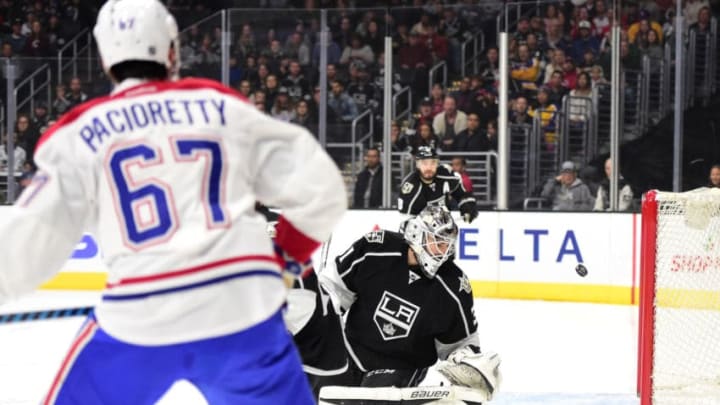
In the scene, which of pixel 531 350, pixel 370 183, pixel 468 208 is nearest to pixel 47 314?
pixel 531 350

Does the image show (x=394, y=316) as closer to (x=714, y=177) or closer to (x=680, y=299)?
(x=680, y=299)

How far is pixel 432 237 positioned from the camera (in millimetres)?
4160

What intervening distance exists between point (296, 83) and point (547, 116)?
201 centimetres

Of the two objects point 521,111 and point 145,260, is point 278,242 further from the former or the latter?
point 521,111

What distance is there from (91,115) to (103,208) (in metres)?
0.17

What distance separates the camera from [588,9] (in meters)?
10.6

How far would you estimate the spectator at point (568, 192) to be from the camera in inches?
381

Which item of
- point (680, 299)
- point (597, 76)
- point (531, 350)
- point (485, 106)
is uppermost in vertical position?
point (597, 76)

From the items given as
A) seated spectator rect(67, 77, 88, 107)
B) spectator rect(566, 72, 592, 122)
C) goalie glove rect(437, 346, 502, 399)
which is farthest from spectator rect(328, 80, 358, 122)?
goalie glove rect(437, 346, 502, 399)

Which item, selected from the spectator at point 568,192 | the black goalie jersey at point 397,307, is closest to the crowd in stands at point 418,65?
the spectator at point 568,192

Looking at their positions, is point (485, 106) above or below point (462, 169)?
above

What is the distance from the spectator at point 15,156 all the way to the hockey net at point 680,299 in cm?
619

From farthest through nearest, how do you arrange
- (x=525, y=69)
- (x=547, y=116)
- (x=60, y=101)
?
(x=60, y=101) < (x=525, y=69) < (x=547, y=116)

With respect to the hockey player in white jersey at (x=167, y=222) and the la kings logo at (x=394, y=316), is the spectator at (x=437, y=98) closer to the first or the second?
the la kings logo at (x=394, y=316)
